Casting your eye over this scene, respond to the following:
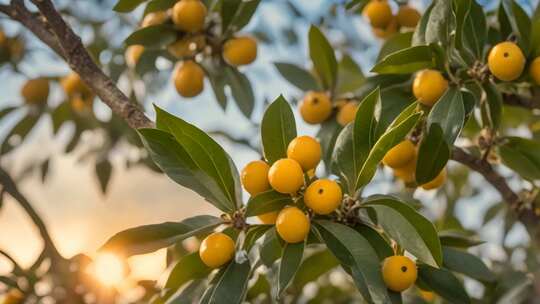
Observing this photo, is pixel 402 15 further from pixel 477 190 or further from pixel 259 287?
pixel 477 190

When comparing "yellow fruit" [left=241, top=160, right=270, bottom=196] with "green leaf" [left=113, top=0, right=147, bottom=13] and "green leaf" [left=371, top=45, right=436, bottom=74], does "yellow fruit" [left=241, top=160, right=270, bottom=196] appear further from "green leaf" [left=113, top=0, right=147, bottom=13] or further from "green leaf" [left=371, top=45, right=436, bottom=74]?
"green leaf" [left=113, top=0, right=147, bottom=13]

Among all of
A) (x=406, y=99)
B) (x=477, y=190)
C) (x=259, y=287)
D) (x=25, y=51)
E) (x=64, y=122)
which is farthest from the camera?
(x=477, y=190)

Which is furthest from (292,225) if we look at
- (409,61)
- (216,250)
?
(409,61)

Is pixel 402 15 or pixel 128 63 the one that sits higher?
pixel 128 63

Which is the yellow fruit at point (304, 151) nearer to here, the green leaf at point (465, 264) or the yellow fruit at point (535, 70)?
the green leaf at point (465, 264)

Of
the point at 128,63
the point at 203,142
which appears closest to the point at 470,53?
the point at 203,142

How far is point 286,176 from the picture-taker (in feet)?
4.33

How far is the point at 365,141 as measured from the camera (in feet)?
4.71

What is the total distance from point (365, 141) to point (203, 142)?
0.34 meters

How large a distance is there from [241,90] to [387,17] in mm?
503

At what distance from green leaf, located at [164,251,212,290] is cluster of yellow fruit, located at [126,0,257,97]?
0.62m

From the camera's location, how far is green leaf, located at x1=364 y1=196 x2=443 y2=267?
1.30 meters

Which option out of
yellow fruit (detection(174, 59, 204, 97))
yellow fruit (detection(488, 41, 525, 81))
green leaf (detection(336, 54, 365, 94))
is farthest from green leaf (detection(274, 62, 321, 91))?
yellow fruit (detection(488, 41, 525, 81))

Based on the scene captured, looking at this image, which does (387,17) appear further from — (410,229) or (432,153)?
(410,229)
